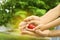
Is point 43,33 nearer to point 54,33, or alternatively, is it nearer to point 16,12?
point 54,33

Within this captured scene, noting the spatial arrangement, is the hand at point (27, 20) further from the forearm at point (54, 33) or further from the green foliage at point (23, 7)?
the forearm at point (54, 33)

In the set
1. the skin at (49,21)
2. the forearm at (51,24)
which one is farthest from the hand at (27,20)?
the forearm at (51,24)

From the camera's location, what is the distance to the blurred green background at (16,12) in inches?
73.9

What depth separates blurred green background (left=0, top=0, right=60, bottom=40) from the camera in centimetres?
188

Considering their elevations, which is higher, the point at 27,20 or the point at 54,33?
the point at 27,20

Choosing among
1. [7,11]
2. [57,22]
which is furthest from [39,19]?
[7,11]

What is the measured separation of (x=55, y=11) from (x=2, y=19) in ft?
1.64

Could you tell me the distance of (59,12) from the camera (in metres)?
1.86

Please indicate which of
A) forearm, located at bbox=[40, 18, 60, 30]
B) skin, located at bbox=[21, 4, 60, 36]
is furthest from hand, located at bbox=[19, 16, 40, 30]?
forearm, located at bbox=[40, 18, 60, 30]

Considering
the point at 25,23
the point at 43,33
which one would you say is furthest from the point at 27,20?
the point at 43,33

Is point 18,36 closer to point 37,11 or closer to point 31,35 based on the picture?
point 31,35

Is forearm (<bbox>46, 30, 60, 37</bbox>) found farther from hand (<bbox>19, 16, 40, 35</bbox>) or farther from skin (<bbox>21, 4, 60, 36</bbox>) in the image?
hand (<bbox>19, 16, 40, 35</bbox>)

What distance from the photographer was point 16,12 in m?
1.91

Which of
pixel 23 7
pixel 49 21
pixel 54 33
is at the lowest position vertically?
pixel 54 33
